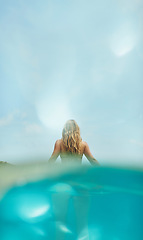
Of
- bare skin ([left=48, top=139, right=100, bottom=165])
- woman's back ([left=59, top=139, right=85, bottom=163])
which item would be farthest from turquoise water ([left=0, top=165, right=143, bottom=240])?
bare skin ([left=48, top=139, right=100, bottom=165])

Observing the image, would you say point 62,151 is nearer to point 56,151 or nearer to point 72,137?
point 56,151

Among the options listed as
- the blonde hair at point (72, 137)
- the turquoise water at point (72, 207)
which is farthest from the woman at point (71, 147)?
the turquoise water at point (72, 207)

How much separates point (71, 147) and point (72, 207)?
5.66ft

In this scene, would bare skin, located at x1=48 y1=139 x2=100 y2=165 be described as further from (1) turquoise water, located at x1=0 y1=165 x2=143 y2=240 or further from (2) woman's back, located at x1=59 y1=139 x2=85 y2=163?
(1) turquoise water, located at x1=0 y1=165 x2=143 y2=240

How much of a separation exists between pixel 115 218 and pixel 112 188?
17.2 inches

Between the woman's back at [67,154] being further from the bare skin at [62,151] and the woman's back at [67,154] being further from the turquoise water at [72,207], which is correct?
the turquoise water at [72,207]

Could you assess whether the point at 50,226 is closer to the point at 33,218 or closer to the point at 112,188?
the point at 33,218

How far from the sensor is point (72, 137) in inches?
175

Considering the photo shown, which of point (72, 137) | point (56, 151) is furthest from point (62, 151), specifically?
point (72, 137)

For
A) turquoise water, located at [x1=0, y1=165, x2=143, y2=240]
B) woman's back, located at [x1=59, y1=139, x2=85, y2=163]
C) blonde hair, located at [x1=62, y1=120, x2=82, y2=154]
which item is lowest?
turquoise water, located at [x1=0, y1=165, x2=143, y2=240]

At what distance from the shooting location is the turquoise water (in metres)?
2.62

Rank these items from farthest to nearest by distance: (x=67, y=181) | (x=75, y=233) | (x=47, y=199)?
(x=67, y=181) < (x=47, y=199) < (x=75, y=233)

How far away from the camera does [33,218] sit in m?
2.65

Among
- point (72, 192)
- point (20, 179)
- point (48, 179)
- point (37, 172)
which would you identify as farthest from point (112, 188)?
point (20, 179)
